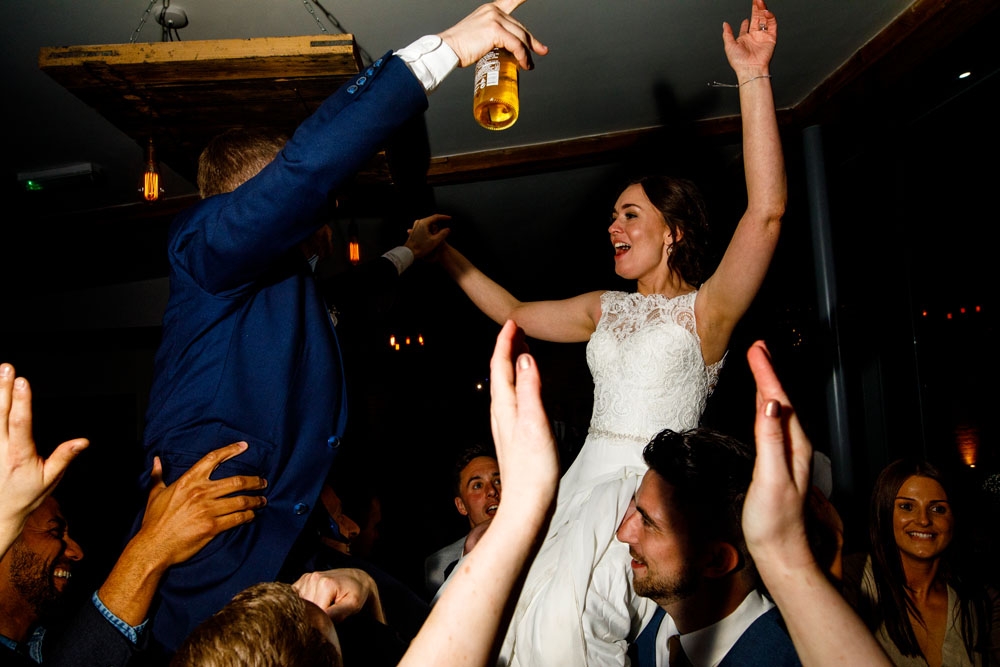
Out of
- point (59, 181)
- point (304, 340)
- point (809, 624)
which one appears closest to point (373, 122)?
point (304, 340)

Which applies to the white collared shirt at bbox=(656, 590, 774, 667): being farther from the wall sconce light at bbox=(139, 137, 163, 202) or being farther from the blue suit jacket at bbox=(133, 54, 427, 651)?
the wall sconce light at bbox=(139, 137, 163, 202)

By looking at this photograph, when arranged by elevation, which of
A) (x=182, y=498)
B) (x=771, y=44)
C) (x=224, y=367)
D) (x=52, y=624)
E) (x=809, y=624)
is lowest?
(x=52, y=624)

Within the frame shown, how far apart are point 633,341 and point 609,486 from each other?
0.48 metres

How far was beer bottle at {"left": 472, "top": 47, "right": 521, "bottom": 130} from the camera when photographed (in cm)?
173

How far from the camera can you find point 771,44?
1.76 metres

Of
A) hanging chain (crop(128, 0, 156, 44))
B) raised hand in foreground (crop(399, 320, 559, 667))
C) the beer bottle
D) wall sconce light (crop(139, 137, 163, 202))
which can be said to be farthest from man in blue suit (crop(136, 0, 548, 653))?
hanging chain (crop(128, 0, 156, 44))

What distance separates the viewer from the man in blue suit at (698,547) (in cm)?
163

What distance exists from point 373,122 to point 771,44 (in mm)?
1186

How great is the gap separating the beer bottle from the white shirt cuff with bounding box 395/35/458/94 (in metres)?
0.48

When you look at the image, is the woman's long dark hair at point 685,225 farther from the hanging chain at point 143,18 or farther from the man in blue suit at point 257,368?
the hanging chain at point 143,18

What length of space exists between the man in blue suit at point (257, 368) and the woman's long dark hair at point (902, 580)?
2.36 meters

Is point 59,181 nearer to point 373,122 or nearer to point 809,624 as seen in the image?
point 373,122

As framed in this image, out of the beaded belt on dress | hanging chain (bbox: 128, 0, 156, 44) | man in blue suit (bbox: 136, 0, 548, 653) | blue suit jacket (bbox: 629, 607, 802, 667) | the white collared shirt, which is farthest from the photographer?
hanging chain (bbox: 128, 0, 156, 44)

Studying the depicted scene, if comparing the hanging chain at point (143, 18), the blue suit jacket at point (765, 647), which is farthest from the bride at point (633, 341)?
the hanging chain at point (143, 18)
